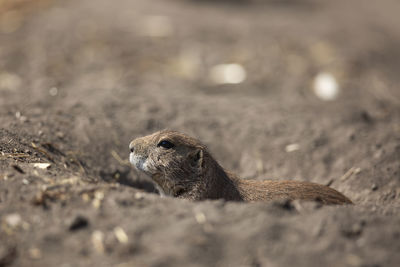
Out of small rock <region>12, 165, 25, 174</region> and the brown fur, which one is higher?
small rock <region>12, 165, 25, 174</region>

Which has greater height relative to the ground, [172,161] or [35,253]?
[35,253]

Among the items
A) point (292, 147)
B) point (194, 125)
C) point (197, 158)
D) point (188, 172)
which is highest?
point (197, 158)

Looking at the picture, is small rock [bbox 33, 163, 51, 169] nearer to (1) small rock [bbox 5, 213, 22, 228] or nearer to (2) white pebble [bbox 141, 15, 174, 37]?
(1) small rock [bbox 5, 213, 22, 228]

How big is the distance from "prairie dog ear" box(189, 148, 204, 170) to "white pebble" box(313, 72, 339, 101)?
142 inches

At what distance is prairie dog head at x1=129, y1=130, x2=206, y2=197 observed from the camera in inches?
191

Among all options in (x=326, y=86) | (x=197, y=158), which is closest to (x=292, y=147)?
(x=197, y=158)

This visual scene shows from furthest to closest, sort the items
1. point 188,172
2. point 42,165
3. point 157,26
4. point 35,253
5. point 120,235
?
point 157,26 < point 188,172 < point 42,165 < point 120,235 < point 35,253

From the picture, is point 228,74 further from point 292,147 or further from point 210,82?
point 292,147

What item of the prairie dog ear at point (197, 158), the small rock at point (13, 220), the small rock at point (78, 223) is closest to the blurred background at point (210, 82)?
the prairie dog ear at point (197, 158)

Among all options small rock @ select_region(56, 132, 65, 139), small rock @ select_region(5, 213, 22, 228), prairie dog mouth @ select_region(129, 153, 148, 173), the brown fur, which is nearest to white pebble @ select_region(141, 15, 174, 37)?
small rock @ select_region(56, 132, 65, 139)

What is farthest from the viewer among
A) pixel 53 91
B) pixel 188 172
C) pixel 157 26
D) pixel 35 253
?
pixel 157 26

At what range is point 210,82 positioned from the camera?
8.51 meters

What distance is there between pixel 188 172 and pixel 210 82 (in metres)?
3.87

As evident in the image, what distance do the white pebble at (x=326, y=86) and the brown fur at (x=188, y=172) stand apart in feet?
11.8
